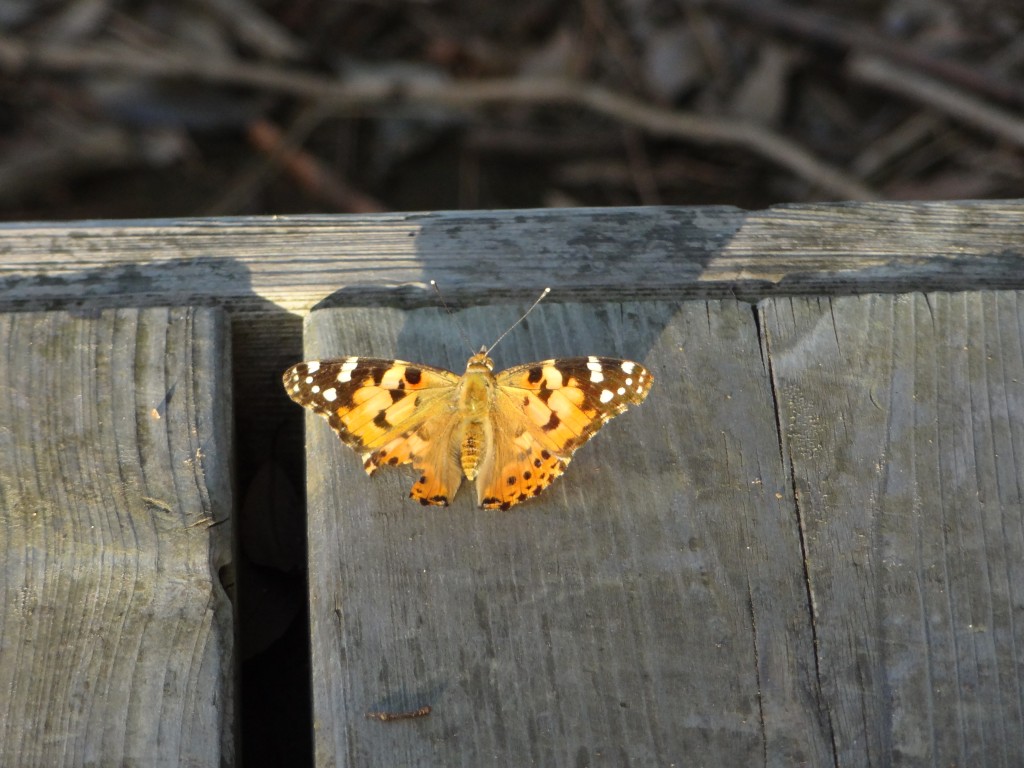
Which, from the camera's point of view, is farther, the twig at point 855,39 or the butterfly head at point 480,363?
the twig at point 855,39

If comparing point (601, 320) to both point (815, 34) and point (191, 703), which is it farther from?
point (815, 34)

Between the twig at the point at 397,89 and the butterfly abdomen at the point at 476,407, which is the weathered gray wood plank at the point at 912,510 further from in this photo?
the twig at the point at 397,89

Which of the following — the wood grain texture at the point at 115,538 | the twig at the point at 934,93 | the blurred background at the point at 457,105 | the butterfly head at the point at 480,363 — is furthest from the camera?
the blurred background at the point at 457,105

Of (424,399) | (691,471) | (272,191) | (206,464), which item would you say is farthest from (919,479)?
(272,191)

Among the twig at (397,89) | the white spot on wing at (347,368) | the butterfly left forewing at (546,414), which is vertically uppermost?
the twig at (397,89)

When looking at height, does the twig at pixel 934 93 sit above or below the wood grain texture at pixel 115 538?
above

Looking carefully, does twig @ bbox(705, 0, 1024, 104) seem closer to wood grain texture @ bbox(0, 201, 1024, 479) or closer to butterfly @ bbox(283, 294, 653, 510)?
wood grain texture @ bbox(0, 201, 1024, 479)

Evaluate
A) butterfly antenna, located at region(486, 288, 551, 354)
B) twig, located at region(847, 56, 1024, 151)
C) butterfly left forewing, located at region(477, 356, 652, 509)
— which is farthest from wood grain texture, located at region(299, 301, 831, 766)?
twig, located at region(847, 56, 1024, 151)

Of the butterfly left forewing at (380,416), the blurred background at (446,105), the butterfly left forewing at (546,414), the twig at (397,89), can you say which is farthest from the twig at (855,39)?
the butterfly left forewing at (380,416)

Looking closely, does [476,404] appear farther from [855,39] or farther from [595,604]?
[855,39]
